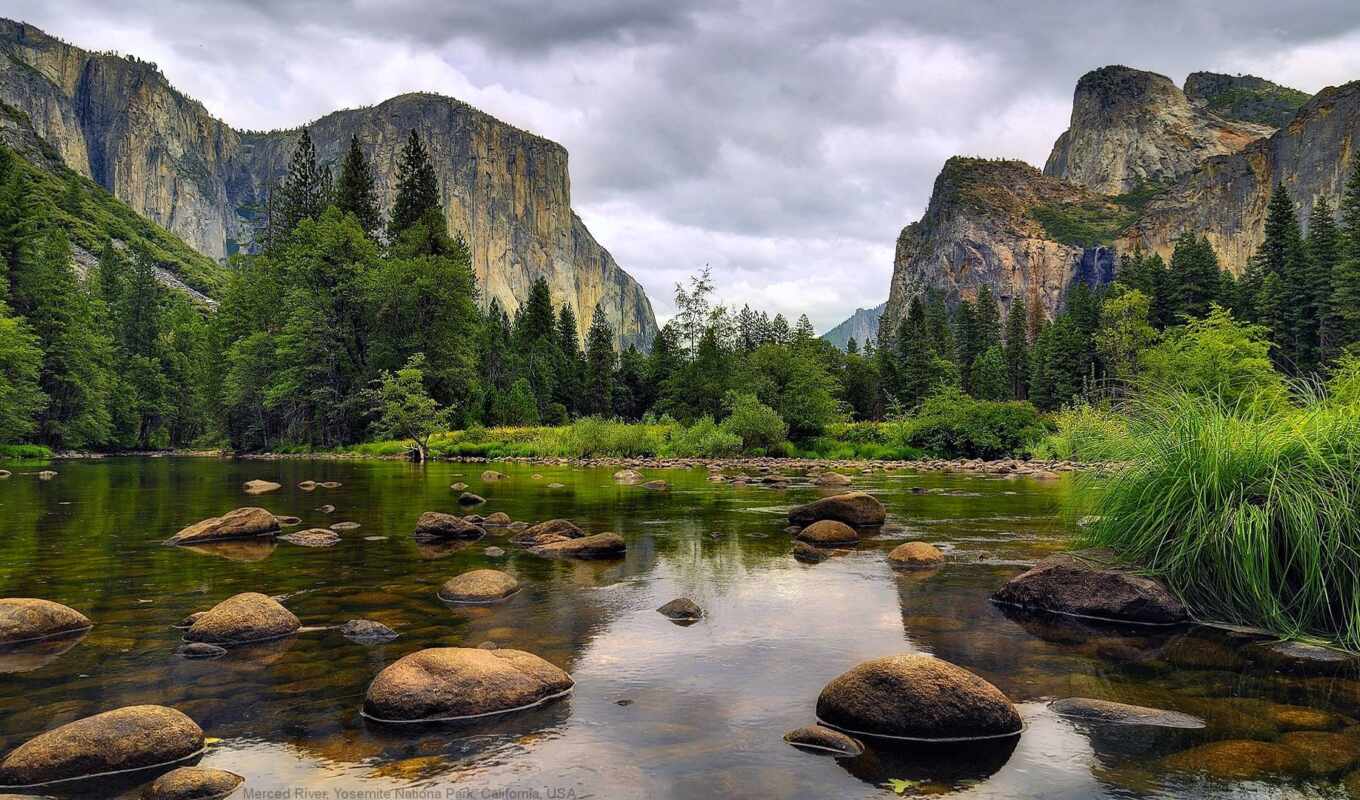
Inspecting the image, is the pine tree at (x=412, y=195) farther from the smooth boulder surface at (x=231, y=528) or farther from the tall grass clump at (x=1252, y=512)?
the tall grass clump at (x=1252, y=512)

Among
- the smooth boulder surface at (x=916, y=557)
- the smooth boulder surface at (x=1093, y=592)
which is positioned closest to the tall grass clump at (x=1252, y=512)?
the smooth boulder surface at (x=1093, y=592)

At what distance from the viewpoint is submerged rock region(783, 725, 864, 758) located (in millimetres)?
5031

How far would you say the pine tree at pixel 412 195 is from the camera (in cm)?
7169

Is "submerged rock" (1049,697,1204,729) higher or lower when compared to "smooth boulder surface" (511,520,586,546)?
lower

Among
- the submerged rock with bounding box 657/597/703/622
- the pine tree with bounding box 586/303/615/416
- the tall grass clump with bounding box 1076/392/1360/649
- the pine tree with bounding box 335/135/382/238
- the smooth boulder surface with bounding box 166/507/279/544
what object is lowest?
the submerged rock with bounding box 657/597/703/622

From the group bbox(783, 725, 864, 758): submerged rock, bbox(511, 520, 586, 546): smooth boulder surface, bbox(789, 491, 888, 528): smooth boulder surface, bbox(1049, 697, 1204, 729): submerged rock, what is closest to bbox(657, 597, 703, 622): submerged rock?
bbox(783, 725, 864, 758): submerged rock

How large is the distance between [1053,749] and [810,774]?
175 centimetres

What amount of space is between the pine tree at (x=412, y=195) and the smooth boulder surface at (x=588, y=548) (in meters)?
64.9

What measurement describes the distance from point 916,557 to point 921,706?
22.2ft

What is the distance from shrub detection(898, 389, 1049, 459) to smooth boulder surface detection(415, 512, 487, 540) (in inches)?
1509

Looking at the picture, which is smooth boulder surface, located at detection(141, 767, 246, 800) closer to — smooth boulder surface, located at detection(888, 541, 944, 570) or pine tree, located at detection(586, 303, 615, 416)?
smooth boulder surface, located at detection(888, 541, 944, 570)

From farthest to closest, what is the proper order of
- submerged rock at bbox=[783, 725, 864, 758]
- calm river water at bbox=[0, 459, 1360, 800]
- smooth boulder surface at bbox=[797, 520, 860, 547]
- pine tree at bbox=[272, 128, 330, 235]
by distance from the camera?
pine tree at bbox=[272, 128, 330, 235] → smooth boulder surface at bbox=[797, 520, 860, 547] → submerged rock at bbox=[783, 725, 864, 758] → calm river water at bbox=[0, 459, 1360, 800]

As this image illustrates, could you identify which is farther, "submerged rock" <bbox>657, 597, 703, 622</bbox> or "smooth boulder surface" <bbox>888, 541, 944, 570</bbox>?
"smooth boulder surface" <bbox>888, 541, 944, 570</bbox>

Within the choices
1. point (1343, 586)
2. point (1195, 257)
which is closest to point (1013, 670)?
point (1343, 586)
